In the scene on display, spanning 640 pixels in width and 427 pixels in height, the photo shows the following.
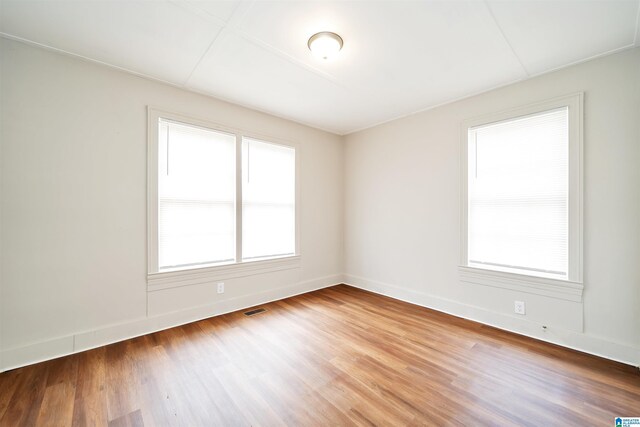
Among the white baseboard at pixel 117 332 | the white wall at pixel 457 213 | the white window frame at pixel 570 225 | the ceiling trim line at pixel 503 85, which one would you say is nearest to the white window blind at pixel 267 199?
the white baseboard at pixel 117 332

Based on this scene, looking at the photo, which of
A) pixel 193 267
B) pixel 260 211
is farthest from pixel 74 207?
pixel 260 211

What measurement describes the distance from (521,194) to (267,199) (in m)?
3.17

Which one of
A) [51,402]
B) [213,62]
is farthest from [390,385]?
[213,62]

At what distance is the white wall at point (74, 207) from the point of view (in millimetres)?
2146

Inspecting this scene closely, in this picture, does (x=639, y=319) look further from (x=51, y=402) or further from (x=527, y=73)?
(x=51, y=402)

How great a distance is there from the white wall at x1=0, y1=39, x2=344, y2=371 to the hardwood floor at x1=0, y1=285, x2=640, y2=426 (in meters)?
0.28

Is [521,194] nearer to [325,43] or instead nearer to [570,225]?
[570,225]

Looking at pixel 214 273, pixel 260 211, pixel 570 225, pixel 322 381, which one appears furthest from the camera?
pixel 260 211

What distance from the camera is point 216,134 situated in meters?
3.32

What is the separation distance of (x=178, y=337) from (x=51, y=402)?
39.1 inches

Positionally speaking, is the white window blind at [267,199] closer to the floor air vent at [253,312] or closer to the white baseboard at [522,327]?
the floor air vent at [253,312]

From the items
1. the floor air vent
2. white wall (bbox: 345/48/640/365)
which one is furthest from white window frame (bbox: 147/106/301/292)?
white wall (bbox: 345/48/640/365)

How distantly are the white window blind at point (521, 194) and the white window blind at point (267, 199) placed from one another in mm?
2525

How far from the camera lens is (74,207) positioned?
94.3 inches
